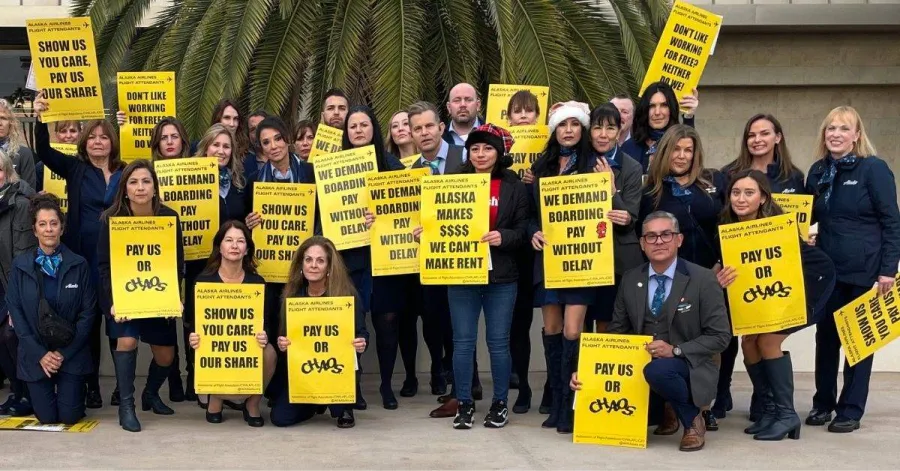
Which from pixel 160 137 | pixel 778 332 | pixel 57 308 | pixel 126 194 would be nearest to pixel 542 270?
pixel 778 332

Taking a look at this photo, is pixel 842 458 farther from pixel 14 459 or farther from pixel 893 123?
pixel 893 123

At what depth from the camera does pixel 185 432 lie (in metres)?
7.90

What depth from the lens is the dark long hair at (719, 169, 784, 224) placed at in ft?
25.3

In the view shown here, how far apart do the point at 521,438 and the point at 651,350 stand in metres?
1.00

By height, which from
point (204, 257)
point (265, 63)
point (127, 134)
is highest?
point (265, 63)

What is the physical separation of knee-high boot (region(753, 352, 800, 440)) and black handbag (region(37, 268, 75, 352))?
4.29 m

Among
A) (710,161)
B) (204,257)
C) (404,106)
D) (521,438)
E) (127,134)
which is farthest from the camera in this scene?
(710,161)

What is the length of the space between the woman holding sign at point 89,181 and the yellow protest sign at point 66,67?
25 cm

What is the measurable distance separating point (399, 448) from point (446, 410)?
1080 millimetres

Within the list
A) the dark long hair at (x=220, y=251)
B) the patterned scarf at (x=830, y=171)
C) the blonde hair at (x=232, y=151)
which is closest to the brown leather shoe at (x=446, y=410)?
the dark long hair at (x=220, y=251)

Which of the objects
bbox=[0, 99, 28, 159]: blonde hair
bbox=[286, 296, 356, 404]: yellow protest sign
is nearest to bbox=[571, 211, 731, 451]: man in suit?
bbox=[286, 296, 356, 404]: yellow protest sign

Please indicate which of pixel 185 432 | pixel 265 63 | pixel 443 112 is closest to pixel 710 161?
pixel 443 112

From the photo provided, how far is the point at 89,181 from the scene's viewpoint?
855cm

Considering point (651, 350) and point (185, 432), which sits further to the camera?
point (185, 432)
